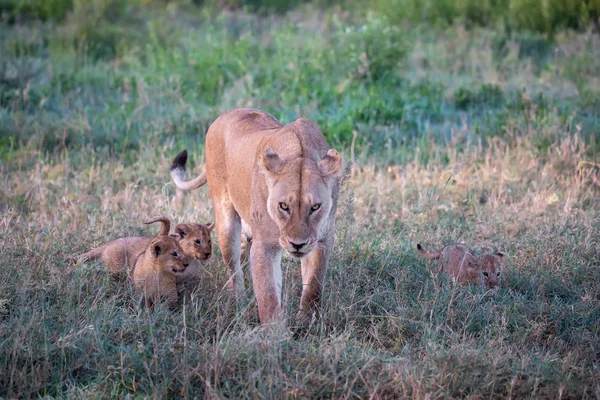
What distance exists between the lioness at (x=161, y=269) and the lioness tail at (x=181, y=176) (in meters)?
0.98

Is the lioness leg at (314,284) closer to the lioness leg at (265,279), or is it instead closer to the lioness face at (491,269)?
the lioness leg at (265,279)

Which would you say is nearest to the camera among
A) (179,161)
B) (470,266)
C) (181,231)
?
(470,266)

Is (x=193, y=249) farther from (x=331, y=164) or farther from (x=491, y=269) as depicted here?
(x=491, y=269)

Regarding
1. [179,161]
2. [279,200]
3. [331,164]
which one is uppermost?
[331,164]

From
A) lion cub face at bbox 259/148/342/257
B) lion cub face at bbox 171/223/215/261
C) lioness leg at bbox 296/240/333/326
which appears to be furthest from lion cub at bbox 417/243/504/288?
lion cub face at bbox 171/223/215/261

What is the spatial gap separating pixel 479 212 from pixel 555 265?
1257mm

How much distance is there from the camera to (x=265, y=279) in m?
4.27

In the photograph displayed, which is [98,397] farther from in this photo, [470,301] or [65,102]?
[65,102]

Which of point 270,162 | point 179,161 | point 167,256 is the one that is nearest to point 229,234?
point 167,256

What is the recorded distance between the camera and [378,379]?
3.61m

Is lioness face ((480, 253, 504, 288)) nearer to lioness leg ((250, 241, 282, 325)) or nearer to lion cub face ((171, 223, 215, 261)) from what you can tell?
lioness leg ((250, 241, 282, 325))

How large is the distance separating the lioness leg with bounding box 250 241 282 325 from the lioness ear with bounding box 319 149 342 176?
1.68ft

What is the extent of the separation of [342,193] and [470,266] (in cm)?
170

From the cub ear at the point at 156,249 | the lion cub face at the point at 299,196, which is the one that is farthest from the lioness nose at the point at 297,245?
the cub ear at the point at 156,249
